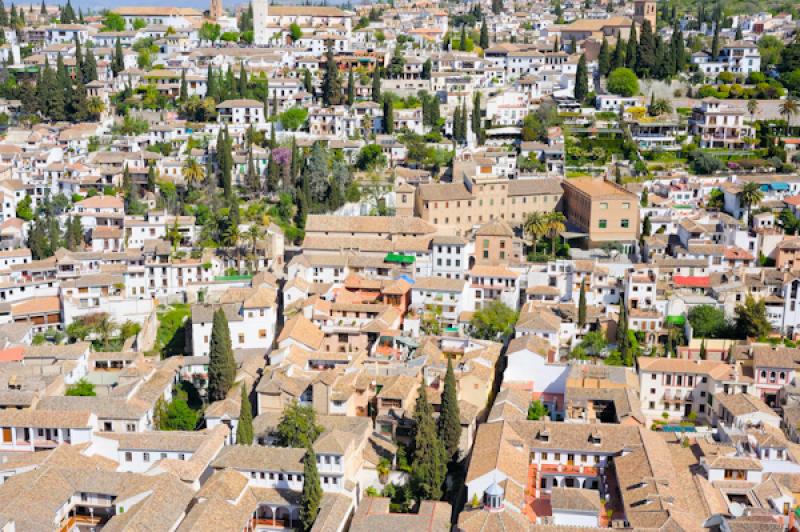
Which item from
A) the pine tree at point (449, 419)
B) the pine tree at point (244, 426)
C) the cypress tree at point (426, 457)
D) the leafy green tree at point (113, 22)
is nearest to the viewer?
the cypress tree at point (426, 457)

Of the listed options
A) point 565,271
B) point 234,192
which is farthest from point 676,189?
point 234,192

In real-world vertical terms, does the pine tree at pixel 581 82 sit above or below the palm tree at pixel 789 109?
above

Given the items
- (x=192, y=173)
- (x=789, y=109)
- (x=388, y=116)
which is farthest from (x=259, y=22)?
(x=789, y=109)

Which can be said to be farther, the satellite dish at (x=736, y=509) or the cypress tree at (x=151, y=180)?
the cypress tree at (x=151, y=180)

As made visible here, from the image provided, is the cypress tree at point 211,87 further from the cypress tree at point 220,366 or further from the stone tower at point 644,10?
the stone tower at point 644,10

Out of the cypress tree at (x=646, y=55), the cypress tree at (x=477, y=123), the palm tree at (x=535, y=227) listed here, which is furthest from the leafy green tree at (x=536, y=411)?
the cypress tree at (x=646, y=55)

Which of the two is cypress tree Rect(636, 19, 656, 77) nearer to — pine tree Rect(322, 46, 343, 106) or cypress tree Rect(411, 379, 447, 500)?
pine tree Rect(322, 46, 343, 106)

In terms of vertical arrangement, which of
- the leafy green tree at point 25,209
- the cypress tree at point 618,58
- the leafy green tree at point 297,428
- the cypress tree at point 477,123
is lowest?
the leafy green tree at point 297,428
